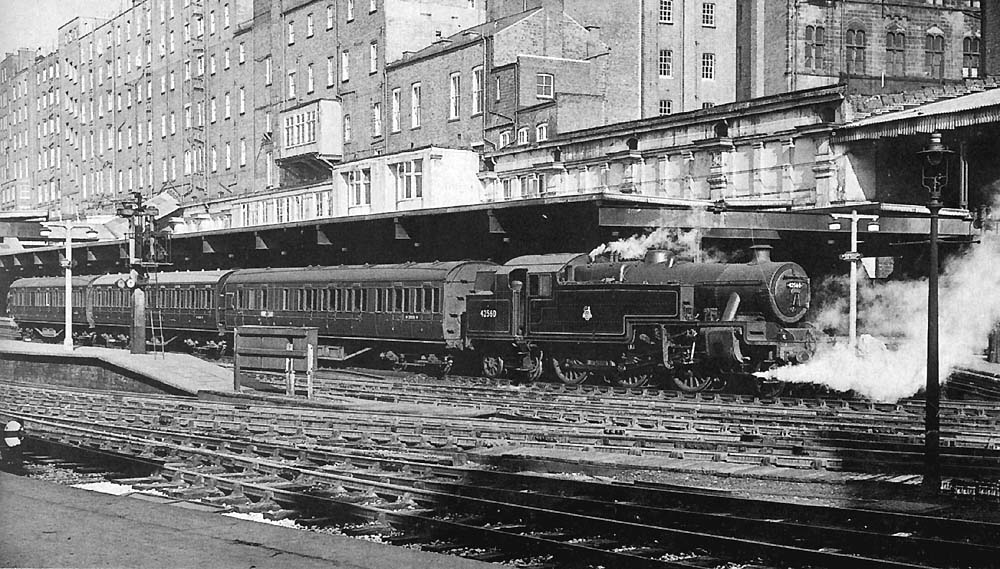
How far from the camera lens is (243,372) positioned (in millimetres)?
24094

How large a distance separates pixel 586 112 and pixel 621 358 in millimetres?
25392

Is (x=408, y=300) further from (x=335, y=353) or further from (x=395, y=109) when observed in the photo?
(x=395, y=109)

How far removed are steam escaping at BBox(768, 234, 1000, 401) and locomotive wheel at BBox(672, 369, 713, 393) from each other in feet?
5.84

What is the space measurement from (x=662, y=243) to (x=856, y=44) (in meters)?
40.2

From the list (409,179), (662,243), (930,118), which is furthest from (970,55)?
(662,243)

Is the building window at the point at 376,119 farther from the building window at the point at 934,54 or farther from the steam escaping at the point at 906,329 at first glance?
the building window at the point at 934,54

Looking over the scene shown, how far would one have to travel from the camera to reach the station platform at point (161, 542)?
7.60m

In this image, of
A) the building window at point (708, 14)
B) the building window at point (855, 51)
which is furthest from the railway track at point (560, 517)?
the building window at point (855, 51)

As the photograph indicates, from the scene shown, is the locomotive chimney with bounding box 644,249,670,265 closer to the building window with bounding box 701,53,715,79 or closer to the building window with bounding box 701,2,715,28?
the building window with bounding box 701,53,715,79

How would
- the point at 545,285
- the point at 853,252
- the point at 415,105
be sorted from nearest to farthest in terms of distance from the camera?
the point at 545,285 → the point at 853,252 → the point at 415,105

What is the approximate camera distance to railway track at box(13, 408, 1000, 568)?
29.6 ft

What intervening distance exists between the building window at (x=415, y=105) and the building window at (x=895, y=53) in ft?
91.8

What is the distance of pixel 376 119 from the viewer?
55.8 meters

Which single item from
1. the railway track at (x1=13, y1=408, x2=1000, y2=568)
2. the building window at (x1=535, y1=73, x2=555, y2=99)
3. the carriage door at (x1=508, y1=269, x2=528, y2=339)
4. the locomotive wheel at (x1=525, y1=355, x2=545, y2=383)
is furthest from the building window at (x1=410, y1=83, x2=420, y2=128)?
the railway track at (x1=13, y1=408, x2=1000, y2=568)
